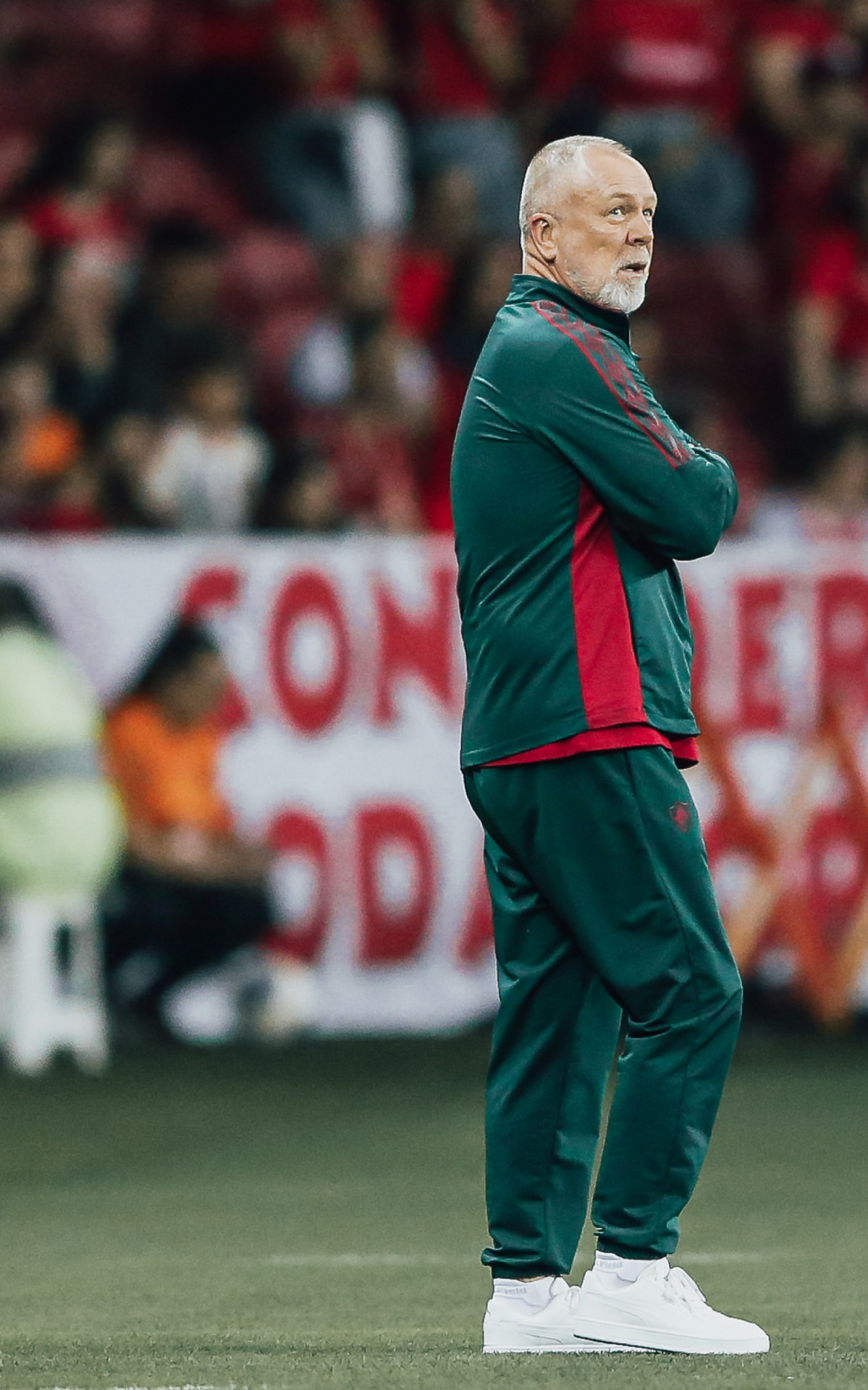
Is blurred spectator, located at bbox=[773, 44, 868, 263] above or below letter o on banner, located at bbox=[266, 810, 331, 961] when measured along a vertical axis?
above

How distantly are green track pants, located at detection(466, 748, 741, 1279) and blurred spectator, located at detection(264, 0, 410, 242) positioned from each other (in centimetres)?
1009

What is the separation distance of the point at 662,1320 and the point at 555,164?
74.0 inches

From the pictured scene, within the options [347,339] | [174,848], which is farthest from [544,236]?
[347,339]

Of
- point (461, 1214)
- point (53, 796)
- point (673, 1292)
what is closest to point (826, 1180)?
point (461, 1214)

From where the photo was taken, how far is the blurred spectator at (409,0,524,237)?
15344 millimetres

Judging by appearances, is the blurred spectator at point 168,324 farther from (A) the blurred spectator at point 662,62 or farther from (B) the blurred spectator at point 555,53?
(A) the blurred spectator at point 662,62

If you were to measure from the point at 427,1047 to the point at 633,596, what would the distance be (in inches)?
230

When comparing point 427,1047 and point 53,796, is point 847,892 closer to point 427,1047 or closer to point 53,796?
point 427,1047

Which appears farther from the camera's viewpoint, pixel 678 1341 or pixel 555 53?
pixel 555 53

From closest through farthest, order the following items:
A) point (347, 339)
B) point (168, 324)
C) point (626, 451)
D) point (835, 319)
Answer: point (626, 451)
point (168, 324)
point (347, 339)
point (835, 319)

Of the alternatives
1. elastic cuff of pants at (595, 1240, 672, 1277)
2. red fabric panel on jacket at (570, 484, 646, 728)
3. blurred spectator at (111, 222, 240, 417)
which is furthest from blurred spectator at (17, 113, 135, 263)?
elastic cuff of pants at (595, 1240, 672, 1277)

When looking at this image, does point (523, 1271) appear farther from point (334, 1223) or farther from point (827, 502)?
point (827, 502)

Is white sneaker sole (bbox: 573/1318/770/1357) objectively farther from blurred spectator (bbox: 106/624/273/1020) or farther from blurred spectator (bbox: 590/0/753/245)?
blurred spectator (bbox: 590/0/753/245)

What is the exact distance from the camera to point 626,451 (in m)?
4.75
